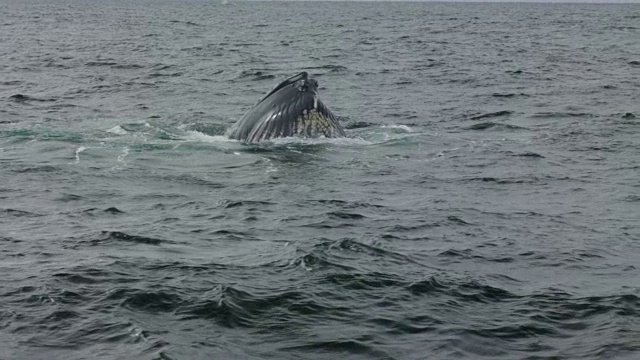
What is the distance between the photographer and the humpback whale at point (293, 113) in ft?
59.7

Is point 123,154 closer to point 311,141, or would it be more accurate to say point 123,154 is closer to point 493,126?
point 311,141

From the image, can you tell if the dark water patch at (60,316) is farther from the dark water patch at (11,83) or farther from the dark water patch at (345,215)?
the dark water patch at (11,83)

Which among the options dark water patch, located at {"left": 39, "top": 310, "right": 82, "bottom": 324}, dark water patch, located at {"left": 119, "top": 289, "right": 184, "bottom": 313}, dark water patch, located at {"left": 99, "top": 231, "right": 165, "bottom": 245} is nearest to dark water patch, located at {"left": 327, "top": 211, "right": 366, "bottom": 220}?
dark water patch, located at {"left": 99, "top": 231, "right": 165, "bottom": 245}

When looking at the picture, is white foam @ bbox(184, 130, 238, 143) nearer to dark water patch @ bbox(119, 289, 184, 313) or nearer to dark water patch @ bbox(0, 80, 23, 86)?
dark water patch @ bbox(119, 289, 184, 313)

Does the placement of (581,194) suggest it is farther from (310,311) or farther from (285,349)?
(285,349)

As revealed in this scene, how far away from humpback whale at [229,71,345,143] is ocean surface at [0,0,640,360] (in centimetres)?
26

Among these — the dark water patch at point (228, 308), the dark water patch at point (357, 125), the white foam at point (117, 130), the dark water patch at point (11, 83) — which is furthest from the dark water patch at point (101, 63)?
the dark water patch at point (228, 308)

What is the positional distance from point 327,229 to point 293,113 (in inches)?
224

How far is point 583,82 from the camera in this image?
33.5m

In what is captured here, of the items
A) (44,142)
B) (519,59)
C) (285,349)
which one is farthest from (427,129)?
(519,59)

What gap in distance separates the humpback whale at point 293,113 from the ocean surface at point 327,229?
262 millimetres

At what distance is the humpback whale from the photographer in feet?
59.7

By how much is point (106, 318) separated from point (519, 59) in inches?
1494

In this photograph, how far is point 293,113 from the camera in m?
18.3
